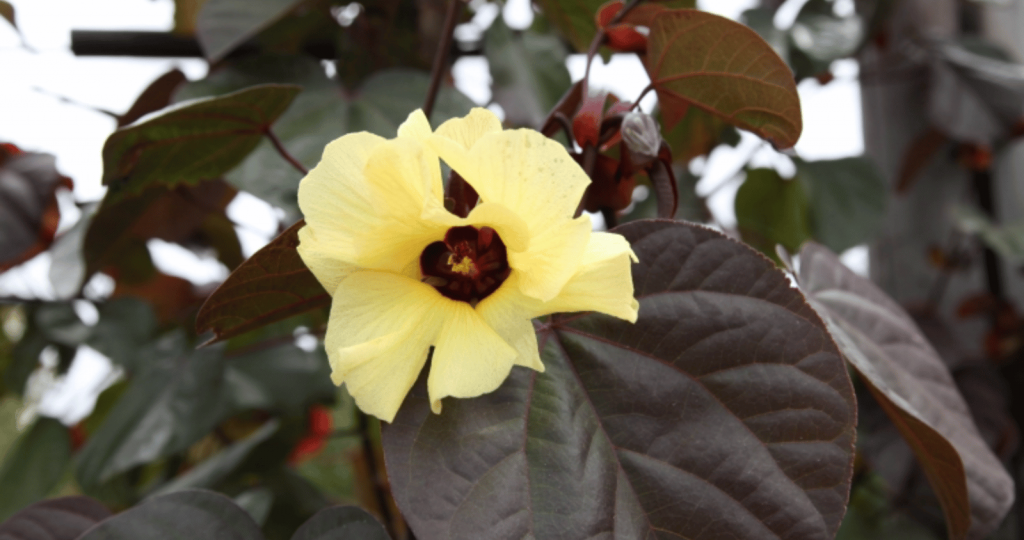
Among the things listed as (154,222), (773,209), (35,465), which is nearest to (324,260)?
(154,222)

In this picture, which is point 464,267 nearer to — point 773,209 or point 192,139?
point 192,139

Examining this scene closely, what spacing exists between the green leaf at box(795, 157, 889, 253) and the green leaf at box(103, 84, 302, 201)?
1.03m

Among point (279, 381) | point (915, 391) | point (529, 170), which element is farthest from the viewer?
point (279, 381)

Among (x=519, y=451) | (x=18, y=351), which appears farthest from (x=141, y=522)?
(x=18, y=351)

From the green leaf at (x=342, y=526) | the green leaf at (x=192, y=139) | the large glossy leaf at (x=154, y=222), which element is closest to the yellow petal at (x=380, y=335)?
the green leaf at (x=342, y=526)

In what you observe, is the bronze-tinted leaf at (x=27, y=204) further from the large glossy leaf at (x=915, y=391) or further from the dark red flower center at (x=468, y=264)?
the large glossy leaf at (x=915, y=391)

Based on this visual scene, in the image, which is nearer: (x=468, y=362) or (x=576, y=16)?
(x=468, y=362)

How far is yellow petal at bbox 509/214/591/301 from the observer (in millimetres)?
320

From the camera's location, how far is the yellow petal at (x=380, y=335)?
1.11 ft

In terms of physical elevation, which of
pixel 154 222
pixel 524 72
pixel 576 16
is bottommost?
pixel 154 222

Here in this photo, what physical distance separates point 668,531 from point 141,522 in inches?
14.0

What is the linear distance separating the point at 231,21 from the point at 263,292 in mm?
458

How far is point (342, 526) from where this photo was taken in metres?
0.45

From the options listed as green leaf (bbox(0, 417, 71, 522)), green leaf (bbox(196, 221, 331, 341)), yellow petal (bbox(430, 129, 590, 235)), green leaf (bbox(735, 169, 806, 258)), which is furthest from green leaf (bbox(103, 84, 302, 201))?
green leaf (bbox(735, 169, 806, 258))
